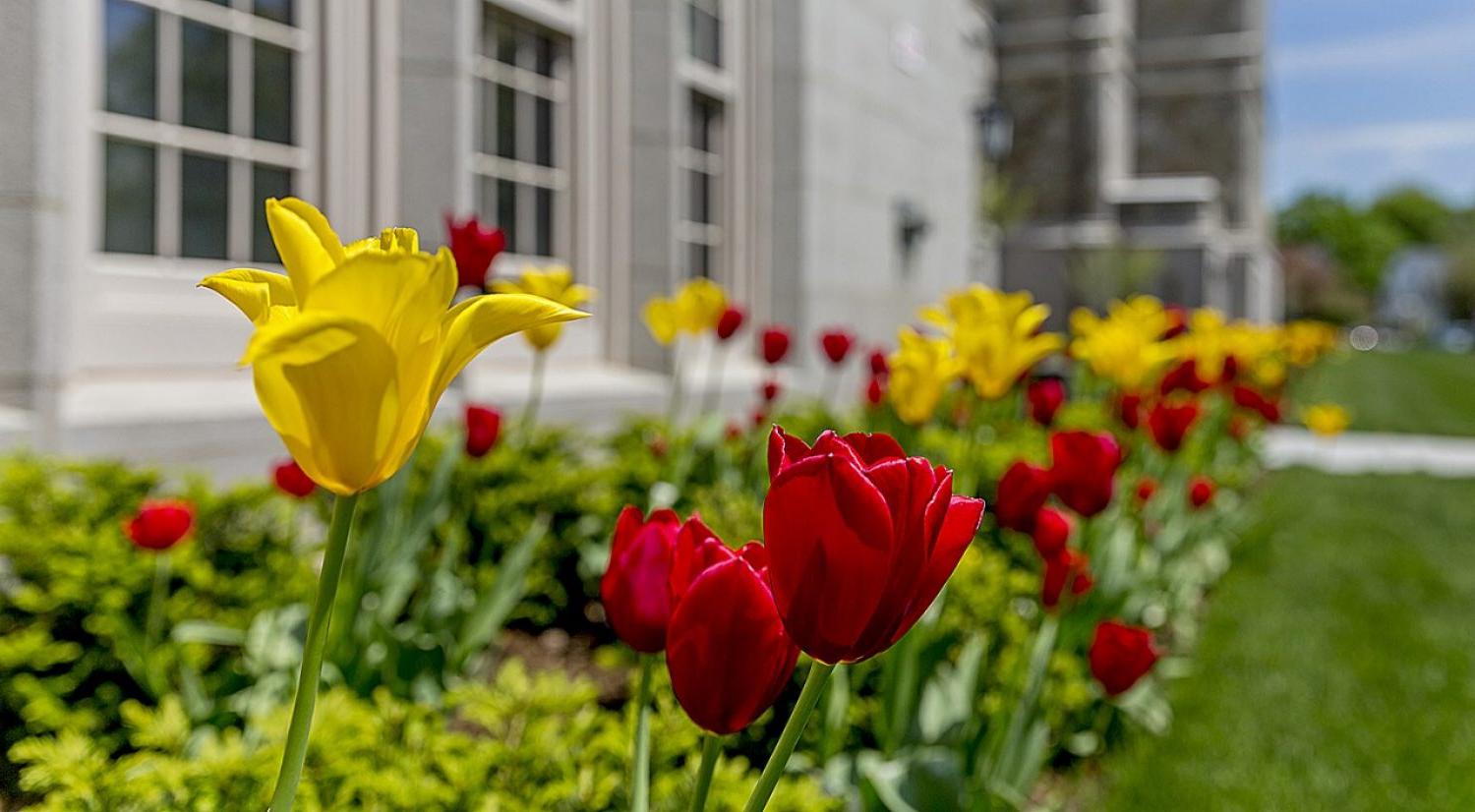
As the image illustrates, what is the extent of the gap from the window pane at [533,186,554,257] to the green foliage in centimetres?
415

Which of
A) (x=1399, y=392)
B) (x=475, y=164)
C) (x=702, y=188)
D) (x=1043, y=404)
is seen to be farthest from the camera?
(x=1399, y=392)

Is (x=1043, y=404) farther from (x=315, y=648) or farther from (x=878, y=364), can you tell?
(x=315, y=648)

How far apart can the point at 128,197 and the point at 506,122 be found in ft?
6.71

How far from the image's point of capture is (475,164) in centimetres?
538

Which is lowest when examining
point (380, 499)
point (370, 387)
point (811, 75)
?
point (380, 499)

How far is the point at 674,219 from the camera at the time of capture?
621 centimetres

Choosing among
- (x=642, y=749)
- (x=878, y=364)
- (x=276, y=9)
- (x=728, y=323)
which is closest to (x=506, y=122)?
(x=276, y=9)

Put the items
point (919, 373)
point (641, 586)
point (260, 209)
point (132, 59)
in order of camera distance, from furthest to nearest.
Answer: point (260, 209) → point (132, 59) → point (919, 373) → point (641, 586)

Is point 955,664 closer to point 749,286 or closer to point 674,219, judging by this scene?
point 674,219

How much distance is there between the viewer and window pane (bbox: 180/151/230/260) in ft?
13.4

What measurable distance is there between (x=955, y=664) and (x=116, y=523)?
1.93m

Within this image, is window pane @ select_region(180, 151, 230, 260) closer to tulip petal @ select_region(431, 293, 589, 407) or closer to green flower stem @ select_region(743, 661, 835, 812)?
tulip petal @ select_region(431, 293, 589, 407)

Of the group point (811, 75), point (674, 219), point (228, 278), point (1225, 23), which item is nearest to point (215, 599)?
point (228, 278)

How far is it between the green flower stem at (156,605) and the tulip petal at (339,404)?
1.59 m
